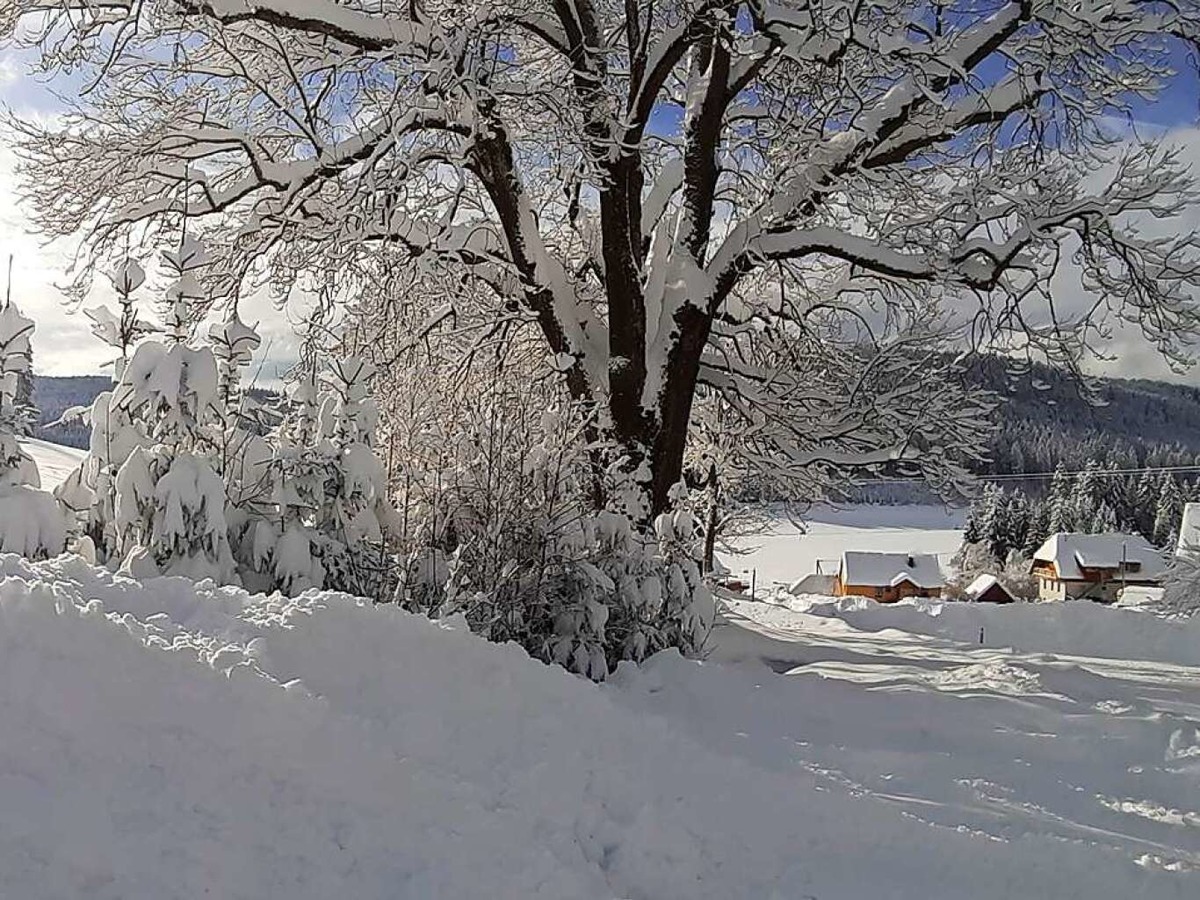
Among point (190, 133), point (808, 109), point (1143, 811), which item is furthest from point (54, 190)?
point (1143, 811)

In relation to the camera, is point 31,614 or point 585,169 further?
point 585,169

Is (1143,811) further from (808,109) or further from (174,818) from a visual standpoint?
(808,109)

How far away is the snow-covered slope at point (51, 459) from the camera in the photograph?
22.3ft

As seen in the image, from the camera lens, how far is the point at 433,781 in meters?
3.41

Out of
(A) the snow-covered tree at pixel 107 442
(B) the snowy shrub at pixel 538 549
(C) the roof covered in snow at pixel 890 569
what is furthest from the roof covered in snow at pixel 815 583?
(A) the snow-covered tree at pixel 107 442

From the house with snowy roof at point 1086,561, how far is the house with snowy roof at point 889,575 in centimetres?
564

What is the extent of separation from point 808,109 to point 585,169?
2.67 meters

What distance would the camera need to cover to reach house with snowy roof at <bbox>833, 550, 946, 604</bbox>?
181ft

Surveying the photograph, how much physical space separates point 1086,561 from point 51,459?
55.3 meters

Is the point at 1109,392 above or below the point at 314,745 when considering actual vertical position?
above

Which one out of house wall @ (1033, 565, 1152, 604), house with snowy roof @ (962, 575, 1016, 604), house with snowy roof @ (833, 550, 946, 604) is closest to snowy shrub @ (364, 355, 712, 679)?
house with snowy roof @ (962, 575, 1016, 604)

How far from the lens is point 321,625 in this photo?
14.4 feet

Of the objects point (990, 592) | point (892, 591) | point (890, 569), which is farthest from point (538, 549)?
point (890, 569)

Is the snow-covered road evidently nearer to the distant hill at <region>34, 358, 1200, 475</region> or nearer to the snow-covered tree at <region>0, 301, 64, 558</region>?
the distant hill at <region>34, 358, 1200, 475</region>
